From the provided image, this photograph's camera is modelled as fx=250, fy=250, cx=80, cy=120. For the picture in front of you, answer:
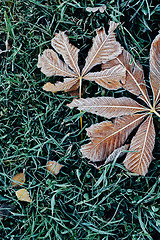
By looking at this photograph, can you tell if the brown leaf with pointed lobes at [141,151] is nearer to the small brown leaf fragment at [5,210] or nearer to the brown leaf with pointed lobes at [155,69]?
the brown leaf with pointed lobes at [155,69]

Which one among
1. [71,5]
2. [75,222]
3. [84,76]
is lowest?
[75,222]

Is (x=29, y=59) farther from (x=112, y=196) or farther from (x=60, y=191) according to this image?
(x=112, y=196)

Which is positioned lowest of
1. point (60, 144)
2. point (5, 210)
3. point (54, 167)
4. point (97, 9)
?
point (5, 210)

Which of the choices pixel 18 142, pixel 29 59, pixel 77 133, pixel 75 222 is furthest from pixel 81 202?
pixel 29 59

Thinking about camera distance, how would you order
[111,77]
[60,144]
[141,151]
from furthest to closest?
[60,144], [111,77], [141,151]

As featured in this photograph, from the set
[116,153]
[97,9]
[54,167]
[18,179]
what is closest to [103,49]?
[97,9]

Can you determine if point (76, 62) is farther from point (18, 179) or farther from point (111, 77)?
point (18, 179)
